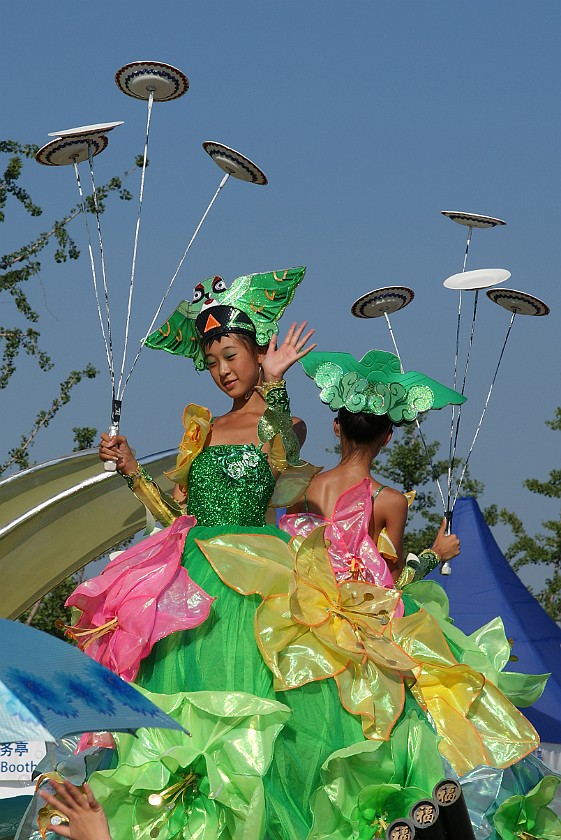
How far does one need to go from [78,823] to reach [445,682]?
177cm

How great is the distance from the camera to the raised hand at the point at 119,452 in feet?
13.0

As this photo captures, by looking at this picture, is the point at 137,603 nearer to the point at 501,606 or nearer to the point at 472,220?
the point at 472,220

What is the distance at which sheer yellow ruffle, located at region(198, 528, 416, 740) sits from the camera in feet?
11.1

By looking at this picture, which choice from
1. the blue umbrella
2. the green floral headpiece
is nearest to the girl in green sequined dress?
the green floral headpiece

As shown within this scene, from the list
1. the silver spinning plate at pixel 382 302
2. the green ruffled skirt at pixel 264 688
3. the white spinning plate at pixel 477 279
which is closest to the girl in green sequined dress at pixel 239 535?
the green ruffled skirt at pixel 264 688

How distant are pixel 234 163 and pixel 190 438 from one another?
3.47 feet

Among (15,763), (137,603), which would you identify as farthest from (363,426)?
(15,763)

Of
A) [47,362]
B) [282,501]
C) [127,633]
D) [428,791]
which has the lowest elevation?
[428,791]

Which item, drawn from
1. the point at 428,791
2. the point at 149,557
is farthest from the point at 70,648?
the point at 428,791

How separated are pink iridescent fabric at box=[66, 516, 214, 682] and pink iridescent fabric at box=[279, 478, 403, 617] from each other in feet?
2.04

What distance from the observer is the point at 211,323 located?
4172 millimetres

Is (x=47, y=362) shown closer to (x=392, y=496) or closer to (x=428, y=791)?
(x=392, y=496)

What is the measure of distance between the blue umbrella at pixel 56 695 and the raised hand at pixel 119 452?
123 cm

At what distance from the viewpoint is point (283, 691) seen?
3.34 meters
